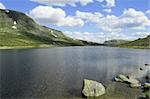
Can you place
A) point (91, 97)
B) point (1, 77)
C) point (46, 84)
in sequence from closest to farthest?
point (91, 97)
point (46, 84)
point (1, 77)

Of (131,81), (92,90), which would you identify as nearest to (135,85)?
(131,81)

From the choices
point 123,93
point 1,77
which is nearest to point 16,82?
point 1,77

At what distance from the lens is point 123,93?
47188 mm

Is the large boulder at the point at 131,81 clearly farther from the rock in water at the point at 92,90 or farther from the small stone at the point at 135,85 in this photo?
the rock in water at the point at 92,90

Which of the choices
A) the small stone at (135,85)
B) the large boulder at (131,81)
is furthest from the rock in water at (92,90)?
the large boulder at (131,81)

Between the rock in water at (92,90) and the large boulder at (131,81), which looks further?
the large boulder at (131,81)

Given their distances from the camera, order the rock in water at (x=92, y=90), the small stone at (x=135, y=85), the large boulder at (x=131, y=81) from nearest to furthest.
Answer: the rock in water at (x=92, y=90)
the small stone at (x=135, y=85)
the large boulder at (x=131, y=81)

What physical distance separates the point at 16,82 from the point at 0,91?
817 cm

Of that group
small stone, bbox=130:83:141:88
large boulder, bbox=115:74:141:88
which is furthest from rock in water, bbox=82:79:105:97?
large boulder, bbox=115:74:141:88

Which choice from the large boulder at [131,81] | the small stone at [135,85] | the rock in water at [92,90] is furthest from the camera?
the large boulder at [131,81]

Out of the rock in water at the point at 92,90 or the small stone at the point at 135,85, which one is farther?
the small stone at the point at 135,85

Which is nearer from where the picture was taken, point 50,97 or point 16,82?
point 50,97

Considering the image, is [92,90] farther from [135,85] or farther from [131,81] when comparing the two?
A: [131,81]

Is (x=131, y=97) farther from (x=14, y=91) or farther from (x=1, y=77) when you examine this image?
(x=1, y=77)
